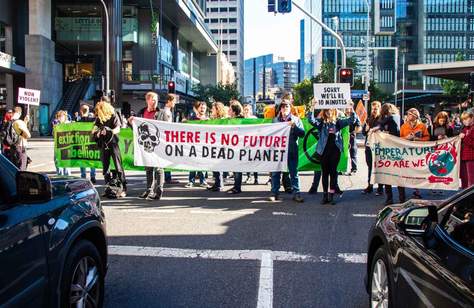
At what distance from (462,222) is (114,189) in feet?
27.4

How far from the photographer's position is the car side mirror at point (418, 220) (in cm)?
316

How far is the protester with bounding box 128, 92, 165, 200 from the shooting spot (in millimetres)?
10445

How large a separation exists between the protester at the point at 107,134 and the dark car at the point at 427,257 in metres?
7.22

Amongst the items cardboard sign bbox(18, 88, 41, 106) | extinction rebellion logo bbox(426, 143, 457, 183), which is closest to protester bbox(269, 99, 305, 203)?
extinction rebellion logo bbox(426, 143, 457, 183)

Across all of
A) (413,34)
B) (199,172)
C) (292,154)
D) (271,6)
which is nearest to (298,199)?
(292,154)

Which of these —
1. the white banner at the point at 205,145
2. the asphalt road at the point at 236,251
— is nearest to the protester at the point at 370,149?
the asphalt road at the point at 236,251

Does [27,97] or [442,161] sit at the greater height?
[27,97]

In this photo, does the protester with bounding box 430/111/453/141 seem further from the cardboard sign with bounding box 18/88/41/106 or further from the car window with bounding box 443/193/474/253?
the cardboard sign with bounding box 18/88/41/106

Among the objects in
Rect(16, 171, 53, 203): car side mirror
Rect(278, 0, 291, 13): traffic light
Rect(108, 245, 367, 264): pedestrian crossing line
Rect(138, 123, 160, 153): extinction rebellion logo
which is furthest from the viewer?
Rect(278, 0, 291, 13): traffic light

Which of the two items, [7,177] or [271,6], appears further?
[271,6]

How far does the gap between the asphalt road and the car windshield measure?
195 centimetres

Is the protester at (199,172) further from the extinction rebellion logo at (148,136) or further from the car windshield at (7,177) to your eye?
the car windshield at (7,177)

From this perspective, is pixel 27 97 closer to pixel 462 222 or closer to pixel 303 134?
pixel 303 134

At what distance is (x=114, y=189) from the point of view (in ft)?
34.7
